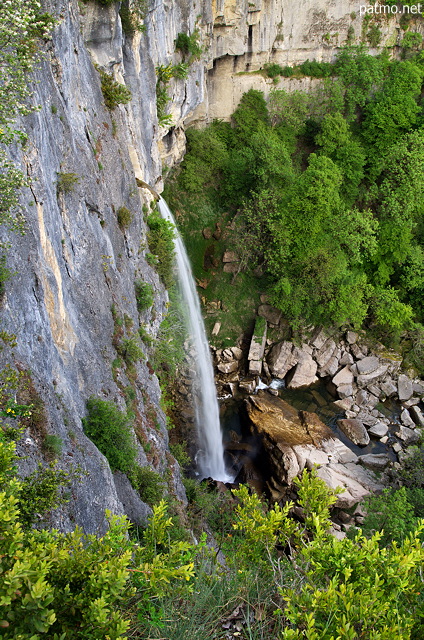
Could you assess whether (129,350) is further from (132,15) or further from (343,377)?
(343,377)

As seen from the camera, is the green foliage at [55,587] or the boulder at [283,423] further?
the boulder at [283,423]

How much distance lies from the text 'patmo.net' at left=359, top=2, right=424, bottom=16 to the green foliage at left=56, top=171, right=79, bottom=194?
3162cm

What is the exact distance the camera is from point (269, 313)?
29.4 m

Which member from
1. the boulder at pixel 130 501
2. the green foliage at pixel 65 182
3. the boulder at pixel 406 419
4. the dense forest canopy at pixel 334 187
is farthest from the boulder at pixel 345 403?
the green foliage at pixel 65 182

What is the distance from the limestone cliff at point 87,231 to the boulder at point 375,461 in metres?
11.3

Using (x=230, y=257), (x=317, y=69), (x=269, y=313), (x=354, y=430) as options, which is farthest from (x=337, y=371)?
(x=317, y=69)

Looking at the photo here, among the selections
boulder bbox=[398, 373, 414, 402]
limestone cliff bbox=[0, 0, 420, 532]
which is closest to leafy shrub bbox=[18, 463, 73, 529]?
limestone cliff bbox=[0, 0, 420, 532]

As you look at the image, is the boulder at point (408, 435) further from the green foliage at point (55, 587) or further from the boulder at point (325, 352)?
the green foliage at point (55, 587)

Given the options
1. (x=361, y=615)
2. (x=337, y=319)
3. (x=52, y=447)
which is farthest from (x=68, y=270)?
(x=337, y=319)

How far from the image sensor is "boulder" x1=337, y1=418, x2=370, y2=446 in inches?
961

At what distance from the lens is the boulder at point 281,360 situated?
28.0 meters

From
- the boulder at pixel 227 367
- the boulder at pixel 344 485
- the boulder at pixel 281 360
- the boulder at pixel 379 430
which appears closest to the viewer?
the boulder at pixel 344 485

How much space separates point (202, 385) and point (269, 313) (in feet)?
23.7

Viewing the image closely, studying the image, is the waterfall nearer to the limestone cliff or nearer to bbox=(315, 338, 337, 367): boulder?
the limestone cliff
